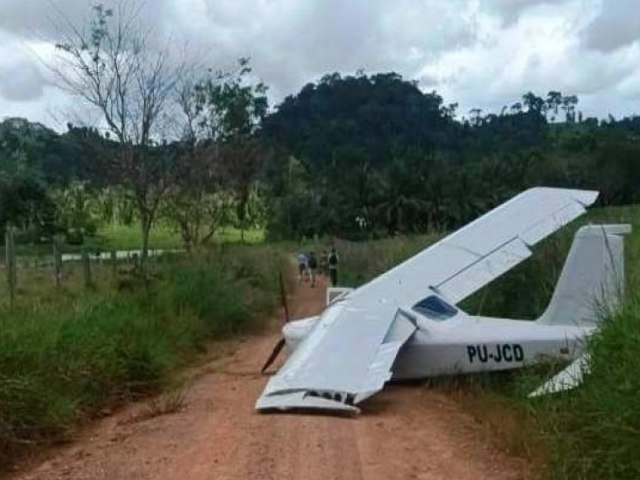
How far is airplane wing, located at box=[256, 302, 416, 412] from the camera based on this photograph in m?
8.45

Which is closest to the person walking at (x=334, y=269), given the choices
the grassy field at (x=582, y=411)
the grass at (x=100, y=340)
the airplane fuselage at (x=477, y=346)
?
the grass at (x=100, y=340)

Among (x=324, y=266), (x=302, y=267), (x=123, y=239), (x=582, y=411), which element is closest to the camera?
(x=582, y=411)

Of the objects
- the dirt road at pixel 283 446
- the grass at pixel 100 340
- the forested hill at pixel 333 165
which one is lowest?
the dirt road at pixel 283 446

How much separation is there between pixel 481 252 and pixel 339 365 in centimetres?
438

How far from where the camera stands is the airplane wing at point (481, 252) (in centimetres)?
1164

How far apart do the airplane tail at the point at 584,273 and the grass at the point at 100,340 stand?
4.10 meters

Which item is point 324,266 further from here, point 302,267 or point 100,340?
point 100,340

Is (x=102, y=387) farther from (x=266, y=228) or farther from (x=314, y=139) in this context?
(x=314, y=139)

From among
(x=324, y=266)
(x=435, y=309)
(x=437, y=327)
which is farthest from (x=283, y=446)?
(x=324, y=266)

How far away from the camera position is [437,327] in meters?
10.5

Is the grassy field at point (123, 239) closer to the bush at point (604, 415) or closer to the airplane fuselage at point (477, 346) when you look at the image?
the airplane fuselage at point (477, 346)

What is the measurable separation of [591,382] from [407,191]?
5348 cm

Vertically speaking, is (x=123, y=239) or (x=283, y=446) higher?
(x=123, y=239)

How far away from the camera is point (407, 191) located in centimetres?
5916
